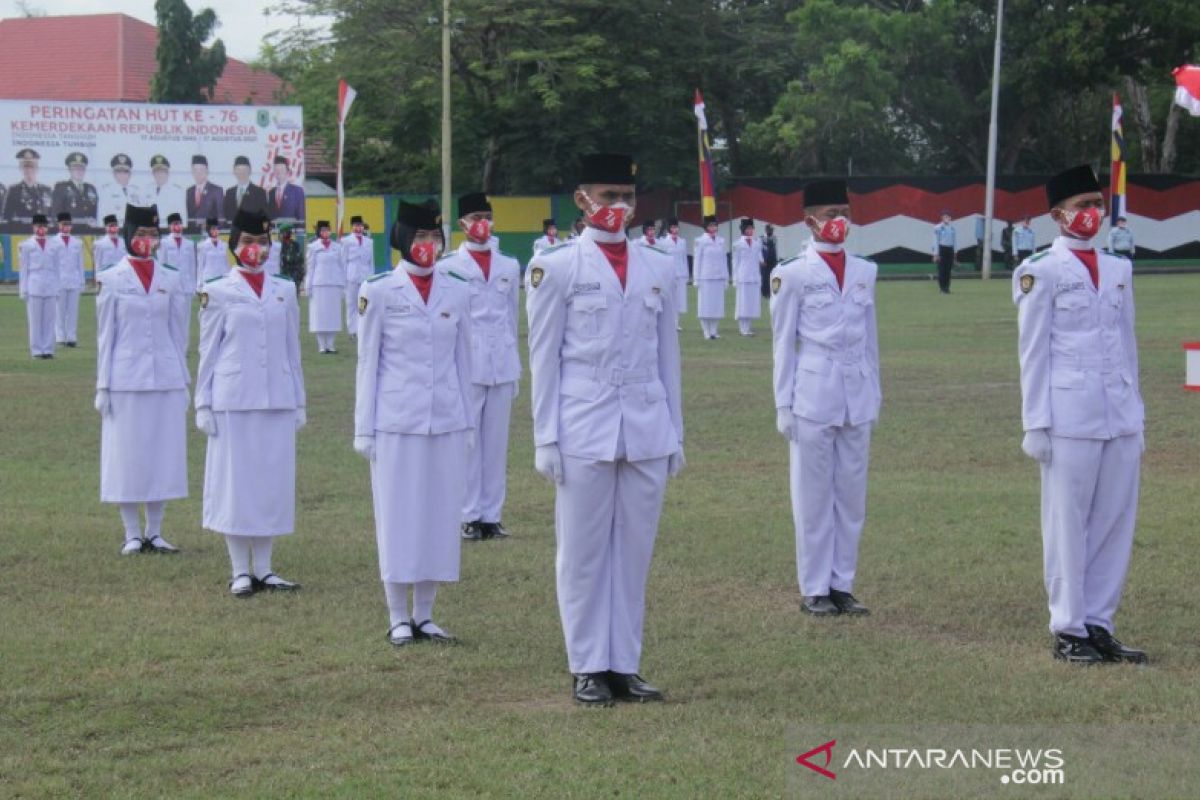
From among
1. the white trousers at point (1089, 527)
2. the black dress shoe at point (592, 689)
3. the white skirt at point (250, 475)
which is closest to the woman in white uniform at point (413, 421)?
the white skirt at point (250, 475)

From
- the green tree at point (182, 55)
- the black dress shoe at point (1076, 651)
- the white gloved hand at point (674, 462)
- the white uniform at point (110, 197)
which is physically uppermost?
the green tree at point (182, 55)

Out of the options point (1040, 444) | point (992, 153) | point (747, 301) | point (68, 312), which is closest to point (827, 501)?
point (1040, 444)

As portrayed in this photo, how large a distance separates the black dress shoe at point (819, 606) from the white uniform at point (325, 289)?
1772cm

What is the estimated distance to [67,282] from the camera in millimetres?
27344

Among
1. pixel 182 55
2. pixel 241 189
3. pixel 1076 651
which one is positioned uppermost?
pixel 182 55

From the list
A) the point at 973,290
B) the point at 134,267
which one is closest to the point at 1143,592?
the point at 134,267

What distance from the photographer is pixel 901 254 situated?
52.5 meters

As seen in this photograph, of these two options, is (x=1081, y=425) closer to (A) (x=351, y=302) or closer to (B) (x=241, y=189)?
(A) (x=351, y=302)

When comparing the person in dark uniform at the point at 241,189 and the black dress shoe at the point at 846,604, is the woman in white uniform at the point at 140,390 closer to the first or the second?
the black dress shoe at the point at 846,604

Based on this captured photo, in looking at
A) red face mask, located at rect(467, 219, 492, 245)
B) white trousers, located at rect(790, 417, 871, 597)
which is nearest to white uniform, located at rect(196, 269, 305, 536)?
red face mask, located at rect(467, 219, 492, 245)

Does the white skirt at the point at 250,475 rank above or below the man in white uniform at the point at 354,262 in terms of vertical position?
below

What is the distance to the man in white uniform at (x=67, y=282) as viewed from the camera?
27.3 meters

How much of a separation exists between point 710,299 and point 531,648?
Result: 21183 millimetres

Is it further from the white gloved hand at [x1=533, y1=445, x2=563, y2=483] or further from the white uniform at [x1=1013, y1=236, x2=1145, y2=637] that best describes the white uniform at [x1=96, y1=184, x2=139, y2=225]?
the white gloved hand at [x1=533, y1=445, x2=563, y2=483]
